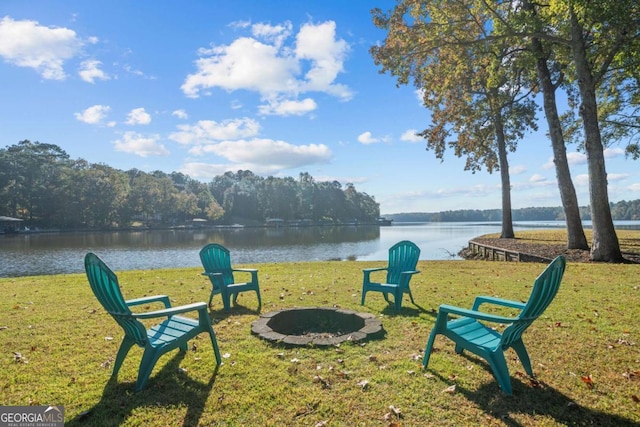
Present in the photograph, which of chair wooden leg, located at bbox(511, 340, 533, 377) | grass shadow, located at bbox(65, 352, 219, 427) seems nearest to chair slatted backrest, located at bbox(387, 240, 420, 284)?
chair wooden leg, located at bbox(511, 340, 533, 377)

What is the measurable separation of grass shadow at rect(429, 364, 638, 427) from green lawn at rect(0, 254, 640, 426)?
11 mm

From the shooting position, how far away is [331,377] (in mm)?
3049

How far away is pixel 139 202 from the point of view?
5791cm

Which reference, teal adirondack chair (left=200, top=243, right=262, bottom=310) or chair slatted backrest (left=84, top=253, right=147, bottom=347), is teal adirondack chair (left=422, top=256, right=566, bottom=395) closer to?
chair slatted backrest (left=84, top=253, right=147, bottom=347)

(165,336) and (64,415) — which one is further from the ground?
(165,336)

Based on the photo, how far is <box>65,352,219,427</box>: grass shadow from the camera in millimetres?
2500

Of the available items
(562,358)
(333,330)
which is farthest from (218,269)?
(562,358)

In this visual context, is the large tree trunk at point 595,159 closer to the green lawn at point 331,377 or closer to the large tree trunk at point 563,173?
the large tree trunk at point 563,173

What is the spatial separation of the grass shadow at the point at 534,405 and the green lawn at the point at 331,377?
0.01 m

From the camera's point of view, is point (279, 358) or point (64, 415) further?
point (279, 358)

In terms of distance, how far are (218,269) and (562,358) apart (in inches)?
172

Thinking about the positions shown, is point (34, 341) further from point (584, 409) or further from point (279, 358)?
point (584, 409)

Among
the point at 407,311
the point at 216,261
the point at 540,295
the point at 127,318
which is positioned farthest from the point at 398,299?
the point at 127,318

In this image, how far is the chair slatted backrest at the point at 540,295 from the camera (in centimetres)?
273
